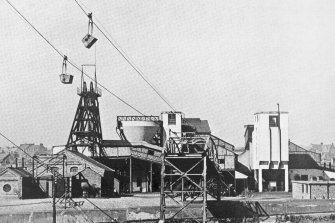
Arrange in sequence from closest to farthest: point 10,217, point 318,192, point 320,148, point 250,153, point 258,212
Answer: point 10,217
point 258,212
point 318,192
point 250,153
point 320,148

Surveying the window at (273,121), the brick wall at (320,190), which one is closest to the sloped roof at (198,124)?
the window at (273,121)

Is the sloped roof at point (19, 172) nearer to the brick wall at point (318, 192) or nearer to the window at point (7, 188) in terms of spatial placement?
the window at point (7, 188)

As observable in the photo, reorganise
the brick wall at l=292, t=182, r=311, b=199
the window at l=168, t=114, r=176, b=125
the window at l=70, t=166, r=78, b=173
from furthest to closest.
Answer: the window at l=168, t=114, r=176, b=125
the window at l=70, t=166, r=78, b=173
the brick wall at l=292, t=182, r=311, b=199

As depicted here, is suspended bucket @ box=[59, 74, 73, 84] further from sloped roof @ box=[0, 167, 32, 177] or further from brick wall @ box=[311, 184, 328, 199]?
brick wall @ box=[311, 184, 328, 199]

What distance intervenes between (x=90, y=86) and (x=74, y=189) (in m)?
→ 15.0

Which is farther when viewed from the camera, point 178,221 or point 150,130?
point 150,130

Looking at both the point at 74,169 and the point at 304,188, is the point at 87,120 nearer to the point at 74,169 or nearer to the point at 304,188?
the point at 74,169

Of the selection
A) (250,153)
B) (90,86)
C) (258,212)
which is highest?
(90,86)

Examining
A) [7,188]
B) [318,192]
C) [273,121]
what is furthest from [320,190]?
[7,188]

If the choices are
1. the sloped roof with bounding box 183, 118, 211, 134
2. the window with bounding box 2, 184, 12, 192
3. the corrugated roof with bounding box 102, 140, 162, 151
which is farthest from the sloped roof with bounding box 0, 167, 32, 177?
the sloped roof with bounding box 183, 118, 211, 134

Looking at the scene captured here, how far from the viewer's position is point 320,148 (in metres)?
119

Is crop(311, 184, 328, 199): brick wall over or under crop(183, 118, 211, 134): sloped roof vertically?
under

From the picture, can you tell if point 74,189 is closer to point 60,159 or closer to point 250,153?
point 60,159

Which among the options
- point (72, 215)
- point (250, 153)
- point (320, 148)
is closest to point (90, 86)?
point (250, 153)
